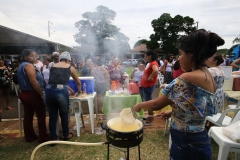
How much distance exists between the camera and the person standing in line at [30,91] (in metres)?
3.22

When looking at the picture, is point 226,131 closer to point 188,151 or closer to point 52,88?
point 188,151

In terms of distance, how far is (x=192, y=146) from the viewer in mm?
1358

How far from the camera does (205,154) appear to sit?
4.53 ft

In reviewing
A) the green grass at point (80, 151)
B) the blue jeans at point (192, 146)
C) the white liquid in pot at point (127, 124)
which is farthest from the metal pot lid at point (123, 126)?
the green grass at point (80, 151)

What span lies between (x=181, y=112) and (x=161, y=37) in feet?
114

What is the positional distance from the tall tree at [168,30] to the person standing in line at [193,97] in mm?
33265

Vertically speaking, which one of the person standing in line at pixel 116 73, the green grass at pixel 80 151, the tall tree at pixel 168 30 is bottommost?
the green grass at pixel 80 151

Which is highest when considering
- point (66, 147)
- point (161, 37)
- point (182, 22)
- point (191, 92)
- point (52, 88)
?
point (182, 22)

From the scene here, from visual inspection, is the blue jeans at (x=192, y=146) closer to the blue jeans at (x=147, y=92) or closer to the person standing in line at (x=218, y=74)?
the person standing in line at (x=218, y=74)

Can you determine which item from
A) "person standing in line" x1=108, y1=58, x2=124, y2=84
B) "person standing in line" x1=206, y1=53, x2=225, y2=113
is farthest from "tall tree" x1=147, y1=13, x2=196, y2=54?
"person standing in line" x1=206, y1=53, x2=225, y2=113

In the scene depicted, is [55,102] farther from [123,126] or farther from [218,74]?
[218,74]

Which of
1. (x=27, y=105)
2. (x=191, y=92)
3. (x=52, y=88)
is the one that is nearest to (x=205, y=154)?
(x=191, y=92)

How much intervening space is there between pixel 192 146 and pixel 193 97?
44 cm

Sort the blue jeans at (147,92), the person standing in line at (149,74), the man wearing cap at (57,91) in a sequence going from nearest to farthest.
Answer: the man wearing cap at (57,91) → the person standing in line at (149,74) → the blue jeans at (147,92)
